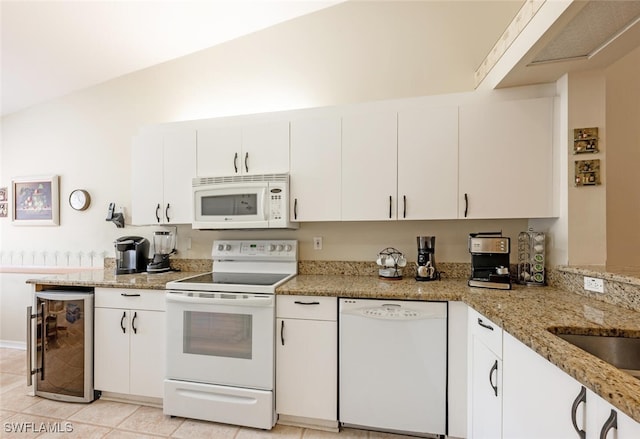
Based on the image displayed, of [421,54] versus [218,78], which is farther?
[218,78]

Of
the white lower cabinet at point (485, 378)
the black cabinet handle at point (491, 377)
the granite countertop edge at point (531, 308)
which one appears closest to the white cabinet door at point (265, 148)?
the granite countertop edge at point (531, 308)

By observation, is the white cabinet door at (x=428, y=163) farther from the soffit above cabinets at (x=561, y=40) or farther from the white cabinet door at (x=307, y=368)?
the white cabinet door at (x=307, y=368)

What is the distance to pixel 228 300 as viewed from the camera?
193cm

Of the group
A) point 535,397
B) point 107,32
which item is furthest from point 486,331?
point 107,32

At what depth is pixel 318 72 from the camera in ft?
8.41

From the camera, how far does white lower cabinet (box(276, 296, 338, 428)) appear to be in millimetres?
1846

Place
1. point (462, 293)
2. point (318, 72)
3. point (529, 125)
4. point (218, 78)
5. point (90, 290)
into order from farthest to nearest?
point (218, 78) → point (318, 72) → point (90, 290) → point (529, 125) → point (462, 293)

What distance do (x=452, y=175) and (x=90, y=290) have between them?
270cm

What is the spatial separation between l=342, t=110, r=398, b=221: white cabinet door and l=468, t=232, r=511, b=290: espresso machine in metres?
0.56

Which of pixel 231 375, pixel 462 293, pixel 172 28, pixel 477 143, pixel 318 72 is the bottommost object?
pixel 231 375

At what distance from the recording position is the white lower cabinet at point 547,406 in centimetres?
73

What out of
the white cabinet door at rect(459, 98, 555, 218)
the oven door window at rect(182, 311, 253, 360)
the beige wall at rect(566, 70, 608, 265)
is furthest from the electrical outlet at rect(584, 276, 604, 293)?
the oven door window at rect(182, 311, 253, 360)

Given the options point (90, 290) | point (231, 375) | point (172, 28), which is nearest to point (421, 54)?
point (172, 28)

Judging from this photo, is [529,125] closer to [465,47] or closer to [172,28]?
[465,47]
